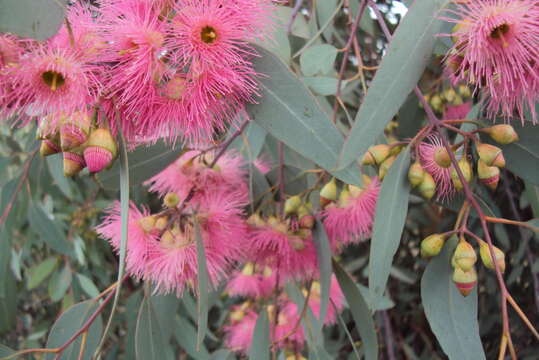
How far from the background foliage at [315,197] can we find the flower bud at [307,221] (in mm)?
41

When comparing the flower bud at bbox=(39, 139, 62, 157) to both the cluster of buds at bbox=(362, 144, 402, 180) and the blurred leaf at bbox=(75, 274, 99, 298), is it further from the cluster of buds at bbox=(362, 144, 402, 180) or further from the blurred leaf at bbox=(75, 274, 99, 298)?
the blurred leaf at bbox=(75, 274, 99, 298)

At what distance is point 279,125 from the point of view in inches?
34.6

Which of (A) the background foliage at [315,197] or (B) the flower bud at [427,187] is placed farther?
(B) the flower bud at [427,187]

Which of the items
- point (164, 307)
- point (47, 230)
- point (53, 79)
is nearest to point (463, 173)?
point (53, 79)

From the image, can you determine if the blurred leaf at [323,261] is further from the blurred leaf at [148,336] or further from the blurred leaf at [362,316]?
the blurred leaf at [148,336]

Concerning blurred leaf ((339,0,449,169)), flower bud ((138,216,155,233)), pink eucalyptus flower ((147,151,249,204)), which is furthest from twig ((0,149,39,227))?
blurred leaf ((339,0,449,169))

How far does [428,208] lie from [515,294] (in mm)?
526

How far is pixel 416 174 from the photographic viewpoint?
92 cm

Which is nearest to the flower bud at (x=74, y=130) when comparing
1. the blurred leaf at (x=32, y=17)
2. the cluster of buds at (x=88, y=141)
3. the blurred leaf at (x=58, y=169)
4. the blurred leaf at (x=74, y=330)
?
the cluster of buds at (x=88, y=141)

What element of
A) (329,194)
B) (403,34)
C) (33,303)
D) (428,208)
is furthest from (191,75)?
(33,303)

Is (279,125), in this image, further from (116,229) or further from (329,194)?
(116,229)

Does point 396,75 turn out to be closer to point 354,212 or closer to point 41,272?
point 354,212

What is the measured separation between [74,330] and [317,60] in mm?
887

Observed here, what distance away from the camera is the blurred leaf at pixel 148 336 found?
3.74ft
